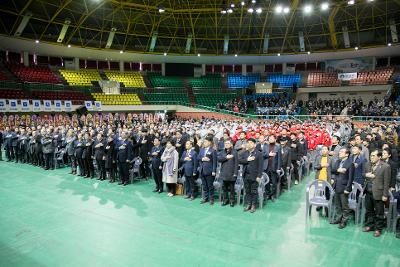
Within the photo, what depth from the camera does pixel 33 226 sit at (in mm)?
6492

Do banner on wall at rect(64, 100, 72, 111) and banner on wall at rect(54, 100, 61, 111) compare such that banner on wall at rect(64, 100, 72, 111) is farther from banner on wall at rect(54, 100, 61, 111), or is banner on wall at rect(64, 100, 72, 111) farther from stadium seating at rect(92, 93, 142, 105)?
stadium seating at rect(92, 93, 142, 105)

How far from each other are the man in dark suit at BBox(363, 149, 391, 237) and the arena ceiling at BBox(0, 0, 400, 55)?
2124 centimetres

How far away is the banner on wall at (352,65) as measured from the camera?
33.0 m

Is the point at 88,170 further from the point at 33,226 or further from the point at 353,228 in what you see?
the point at 353,228

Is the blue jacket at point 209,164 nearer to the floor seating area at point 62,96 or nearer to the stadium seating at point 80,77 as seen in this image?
the floor seating area at point 62,96

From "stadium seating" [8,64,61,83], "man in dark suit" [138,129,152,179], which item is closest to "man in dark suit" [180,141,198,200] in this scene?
"man in dark suit" [138,129,152,179]

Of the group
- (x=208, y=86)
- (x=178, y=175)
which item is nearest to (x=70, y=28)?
(x=208, y=86)

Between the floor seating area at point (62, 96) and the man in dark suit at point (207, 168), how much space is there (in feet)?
65.3

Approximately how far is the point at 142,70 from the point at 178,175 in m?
29.8

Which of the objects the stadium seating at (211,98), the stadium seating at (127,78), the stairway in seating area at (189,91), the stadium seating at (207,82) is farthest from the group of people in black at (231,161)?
the stadium seating at (207,82)

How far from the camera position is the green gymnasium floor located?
504cm

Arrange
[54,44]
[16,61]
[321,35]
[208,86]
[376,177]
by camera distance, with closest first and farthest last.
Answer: [376,177]
[54,44]
[16,61]
[321,35]
[208,86]

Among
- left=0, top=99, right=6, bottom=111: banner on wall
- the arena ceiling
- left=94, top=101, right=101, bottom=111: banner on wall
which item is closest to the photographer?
left=0, top=99, right=6, bottom=111: banner on wall

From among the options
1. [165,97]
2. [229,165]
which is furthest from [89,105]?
[229,165]
